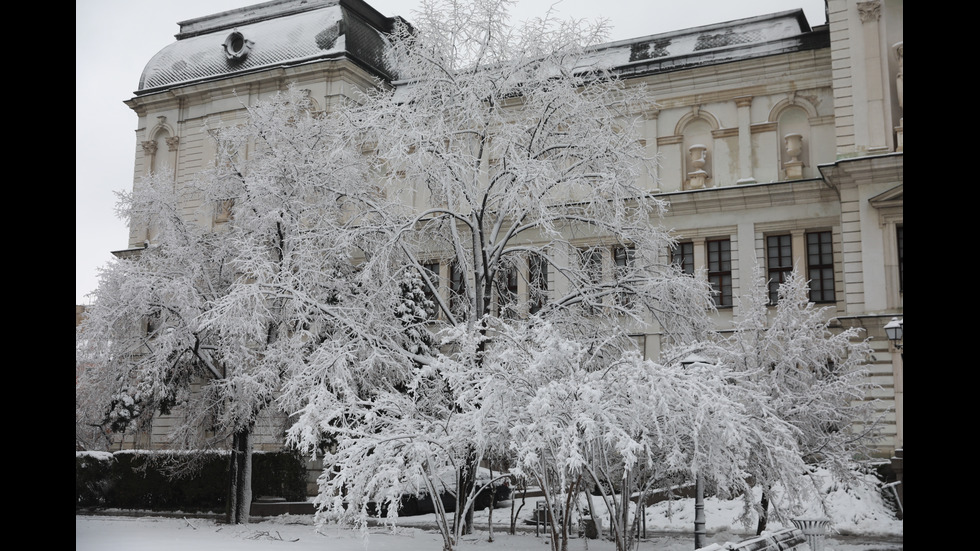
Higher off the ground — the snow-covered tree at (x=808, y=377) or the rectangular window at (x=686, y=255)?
the rectangular window at (x=686, y=255)

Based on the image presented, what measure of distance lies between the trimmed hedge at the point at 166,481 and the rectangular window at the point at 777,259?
15179mm

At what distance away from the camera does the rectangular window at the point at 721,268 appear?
96.3ft

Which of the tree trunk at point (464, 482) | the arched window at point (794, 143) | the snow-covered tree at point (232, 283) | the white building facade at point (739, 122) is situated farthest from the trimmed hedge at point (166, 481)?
the arched window at point (794, 143)

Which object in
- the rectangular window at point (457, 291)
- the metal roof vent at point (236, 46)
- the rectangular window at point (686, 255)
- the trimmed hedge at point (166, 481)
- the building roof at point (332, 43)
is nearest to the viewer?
the rectangular window at point (457, 291)

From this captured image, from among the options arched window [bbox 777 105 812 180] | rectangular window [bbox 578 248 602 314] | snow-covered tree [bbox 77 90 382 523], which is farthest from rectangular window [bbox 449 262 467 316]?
arched window [bbox 777 105 812 180]

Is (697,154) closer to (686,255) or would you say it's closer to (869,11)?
(686,255)

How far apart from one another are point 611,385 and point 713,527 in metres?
10.3

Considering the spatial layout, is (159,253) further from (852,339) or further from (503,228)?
(852,339)

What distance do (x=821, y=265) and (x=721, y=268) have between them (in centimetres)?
296

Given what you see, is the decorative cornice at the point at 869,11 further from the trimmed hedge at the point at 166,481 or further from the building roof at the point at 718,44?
the trimmed hedge at the point at 166,481

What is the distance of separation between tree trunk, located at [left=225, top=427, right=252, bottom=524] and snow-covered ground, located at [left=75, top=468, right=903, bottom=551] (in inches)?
18.3

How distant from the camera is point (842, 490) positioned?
22484 mm
